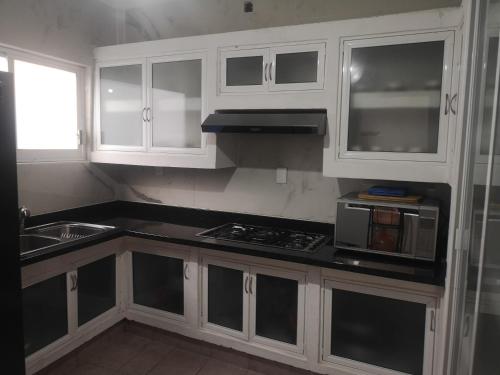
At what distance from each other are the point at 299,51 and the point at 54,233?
2.12 metres

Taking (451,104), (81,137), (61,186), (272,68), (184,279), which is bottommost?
(184,279)

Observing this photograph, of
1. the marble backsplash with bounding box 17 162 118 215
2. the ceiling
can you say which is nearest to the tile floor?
the marble backsplash with bounding box 17 162 118 215

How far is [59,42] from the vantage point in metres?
2.73

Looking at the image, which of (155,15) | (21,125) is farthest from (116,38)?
(21,125)

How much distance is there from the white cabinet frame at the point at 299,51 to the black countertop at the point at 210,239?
963 millimetres

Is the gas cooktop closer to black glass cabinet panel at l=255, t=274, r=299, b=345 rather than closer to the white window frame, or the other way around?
black glass cabinet panel at l=255, t=274, r=299, b=345

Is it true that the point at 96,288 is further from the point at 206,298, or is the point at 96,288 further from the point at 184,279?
the point at 206,298

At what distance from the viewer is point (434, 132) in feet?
6.51

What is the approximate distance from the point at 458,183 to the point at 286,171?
1.27 m

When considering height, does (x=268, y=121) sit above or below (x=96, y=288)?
above

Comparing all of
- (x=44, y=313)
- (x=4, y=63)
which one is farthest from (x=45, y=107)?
(x=44, y=313)

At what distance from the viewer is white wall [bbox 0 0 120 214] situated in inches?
97.1

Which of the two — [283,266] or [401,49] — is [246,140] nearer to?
[283,266]

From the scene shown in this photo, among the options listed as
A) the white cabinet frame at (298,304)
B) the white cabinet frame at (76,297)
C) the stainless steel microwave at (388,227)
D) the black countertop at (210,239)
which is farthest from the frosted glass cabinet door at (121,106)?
the stainless steel microwave at (388,227)
